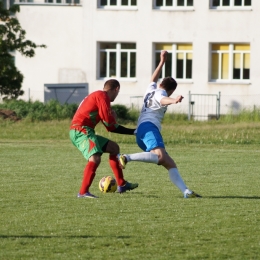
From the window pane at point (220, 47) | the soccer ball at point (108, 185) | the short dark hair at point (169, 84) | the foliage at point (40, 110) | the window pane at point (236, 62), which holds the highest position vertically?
the window pane at point (220, 47)

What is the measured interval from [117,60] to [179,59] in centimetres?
330

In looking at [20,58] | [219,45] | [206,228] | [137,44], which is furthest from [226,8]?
[206,228]

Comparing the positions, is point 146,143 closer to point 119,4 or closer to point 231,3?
point 231,3

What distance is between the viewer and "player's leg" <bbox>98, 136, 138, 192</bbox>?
12391 mm

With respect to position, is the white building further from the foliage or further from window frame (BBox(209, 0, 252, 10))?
the foliage

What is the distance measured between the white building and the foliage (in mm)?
7881

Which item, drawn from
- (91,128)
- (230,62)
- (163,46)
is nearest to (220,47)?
(230,62)

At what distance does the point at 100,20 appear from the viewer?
1757 inches

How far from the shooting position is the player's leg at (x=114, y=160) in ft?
40.7

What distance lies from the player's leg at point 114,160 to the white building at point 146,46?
28.3 m

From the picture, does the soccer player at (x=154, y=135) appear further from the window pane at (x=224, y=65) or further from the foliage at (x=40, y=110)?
the window pane at (x=224, y=65)

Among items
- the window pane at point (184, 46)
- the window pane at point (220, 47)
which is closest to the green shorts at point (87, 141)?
the window pane at point (220, 47)

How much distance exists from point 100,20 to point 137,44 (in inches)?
90.7

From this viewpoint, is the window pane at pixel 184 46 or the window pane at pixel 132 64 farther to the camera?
the window pane at pixel 132 64
